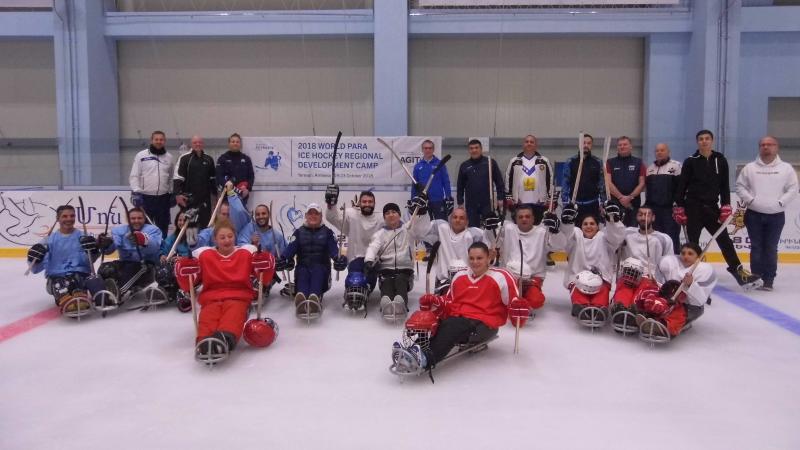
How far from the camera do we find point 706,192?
5.43 metres

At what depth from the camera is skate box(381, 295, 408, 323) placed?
4.22 m

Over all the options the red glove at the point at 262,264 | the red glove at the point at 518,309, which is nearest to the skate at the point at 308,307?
the red glove at the point at 262,264

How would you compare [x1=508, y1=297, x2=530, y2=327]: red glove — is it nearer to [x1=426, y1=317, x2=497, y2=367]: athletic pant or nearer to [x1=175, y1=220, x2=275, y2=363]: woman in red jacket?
[x1=426, y1=317, x2=497, y2=367]: athletic pant

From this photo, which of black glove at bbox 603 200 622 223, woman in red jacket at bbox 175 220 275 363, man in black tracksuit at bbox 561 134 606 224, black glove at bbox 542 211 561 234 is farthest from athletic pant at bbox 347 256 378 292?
man in black tracksuit at bbox 561 134 606 224

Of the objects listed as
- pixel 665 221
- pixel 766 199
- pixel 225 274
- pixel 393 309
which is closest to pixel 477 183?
pixel 665 221

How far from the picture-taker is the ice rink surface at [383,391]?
2508mm

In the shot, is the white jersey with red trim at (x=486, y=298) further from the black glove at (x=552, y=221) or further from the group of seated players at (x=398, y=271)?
the black glove at (x=552, y=221)

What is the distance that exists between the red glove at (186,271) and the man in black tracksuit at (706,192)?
13.7 ft

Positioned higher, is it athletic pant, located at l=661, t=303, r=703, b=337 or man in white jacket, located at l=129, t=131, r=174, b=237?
man in white jacket, located at l=129, t=131, r=174, b=237

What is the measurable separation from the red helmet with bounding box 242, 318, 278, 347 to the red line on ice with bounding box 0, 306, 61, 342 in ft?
5.65

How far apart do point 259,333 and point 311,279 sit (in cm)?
92

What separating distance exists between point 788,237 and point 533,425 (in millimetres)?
6273

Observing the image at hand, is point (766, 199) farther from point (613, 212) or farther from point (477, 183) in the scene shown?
point (477, 183)

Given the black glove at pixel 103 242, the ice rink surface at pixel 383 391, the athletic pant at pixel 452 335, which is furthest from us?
the black glove at pixel 103 242
